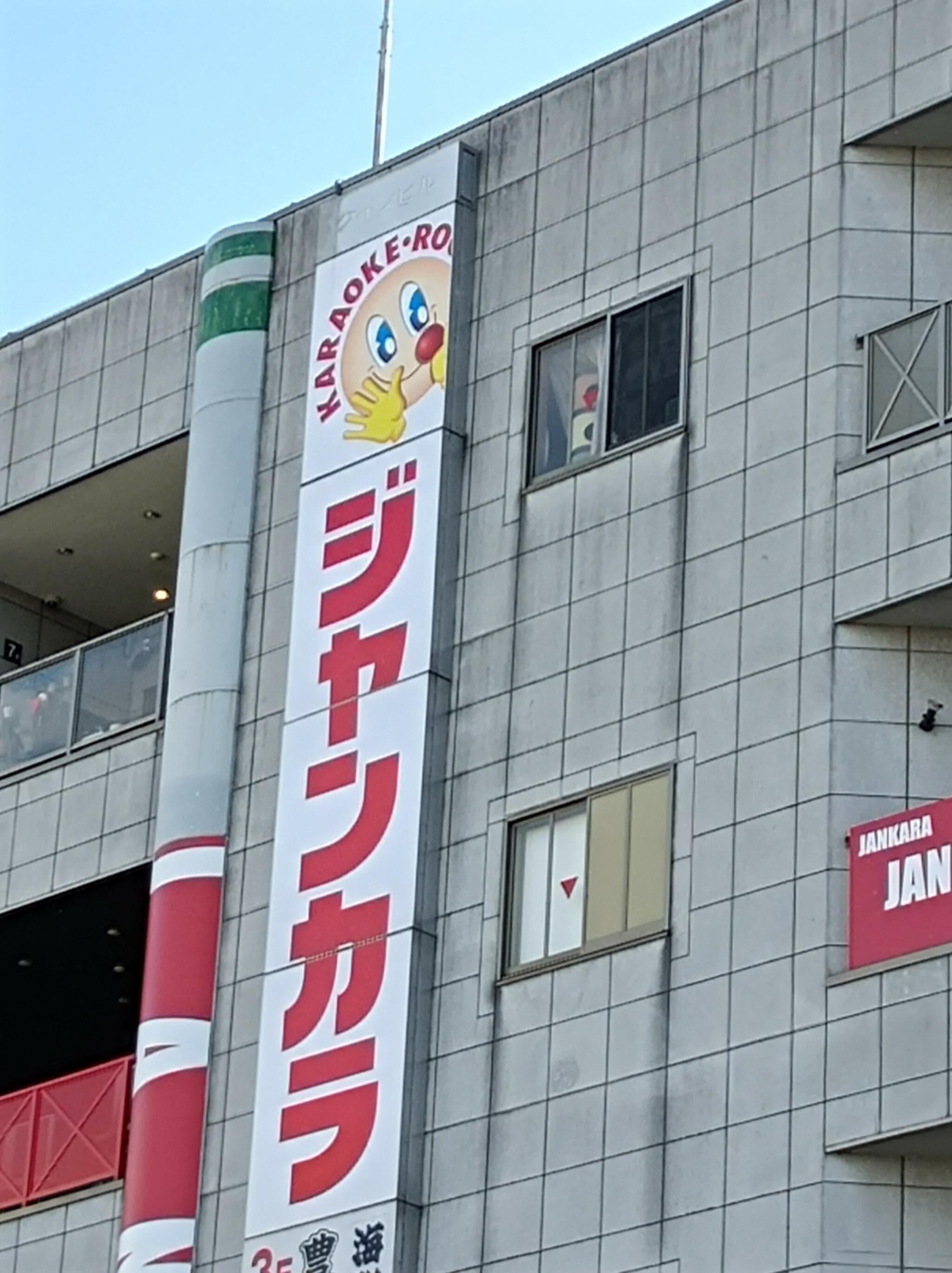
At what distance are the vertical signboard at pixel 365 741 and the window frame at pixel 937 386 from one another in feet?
18.4

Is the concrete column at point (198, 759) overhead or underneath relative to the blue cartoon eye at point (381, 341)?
underneath

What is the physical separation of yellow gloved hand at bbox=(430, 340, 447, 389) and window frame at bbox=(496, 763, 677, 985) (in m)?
5.71

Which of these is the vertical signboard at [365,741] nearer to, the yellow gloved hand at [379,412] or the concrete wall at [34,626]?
the yellow gloved hand at [379,412]

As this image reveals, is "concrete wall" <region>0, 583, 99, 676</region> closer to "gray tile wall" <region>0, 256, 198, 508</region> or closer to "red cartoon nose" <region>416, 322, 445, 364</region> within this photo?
"gray tile wall" <region>0, 256, 198, 508</region>

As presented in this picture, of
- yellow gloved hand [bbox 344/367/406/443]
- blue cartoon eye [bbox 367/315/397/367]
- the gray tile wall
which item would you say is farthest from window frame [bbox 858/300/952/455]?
the gray tile wall

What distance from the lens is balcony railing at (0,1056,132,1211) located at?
134 feet

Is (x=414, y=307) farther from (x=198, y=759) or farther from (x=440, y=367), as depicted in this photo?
(x=198, y=759)

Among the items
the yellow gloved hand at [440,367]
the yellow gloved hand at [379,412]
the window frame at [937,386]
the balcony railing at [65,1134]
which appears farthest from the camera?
the balcony railing at [65,1134]

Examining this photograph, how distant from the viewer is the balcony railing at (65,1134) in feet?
134

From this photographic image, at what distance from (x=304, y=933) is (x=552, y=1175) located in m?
4.93

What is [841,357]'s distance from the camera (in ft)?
116

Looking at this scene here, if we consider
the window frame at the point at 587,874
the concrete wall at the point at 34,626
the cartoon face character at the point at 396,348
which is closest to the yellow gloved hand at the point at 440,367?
the cartoon face character at the point at 396,348

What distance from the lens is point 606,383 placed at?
3794cm

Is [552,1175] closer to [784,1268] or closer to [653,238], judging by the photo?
[784,1268]
